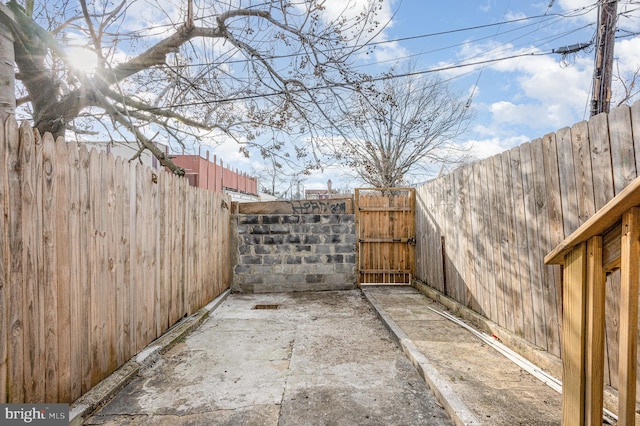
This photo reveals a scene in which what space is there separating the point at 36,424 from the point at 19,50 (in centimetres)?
558

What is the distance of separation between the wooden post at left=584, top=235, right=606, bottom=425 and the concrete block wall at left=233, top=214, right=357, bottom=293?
577cm

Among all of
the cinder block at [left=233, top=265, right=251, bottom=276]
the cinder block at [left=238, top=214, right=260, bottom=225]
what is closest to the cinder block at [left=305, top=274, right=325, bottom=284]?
the cinder block at [left=233, top=265, right=251, bottom=276]

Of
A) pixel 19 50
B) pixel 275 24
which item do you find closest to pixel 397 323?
pixel 275 24

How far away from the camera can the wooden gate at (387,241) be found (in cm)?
725

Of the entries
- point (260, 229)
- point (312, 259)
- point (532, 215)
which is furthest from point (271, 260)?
point (532, 215)

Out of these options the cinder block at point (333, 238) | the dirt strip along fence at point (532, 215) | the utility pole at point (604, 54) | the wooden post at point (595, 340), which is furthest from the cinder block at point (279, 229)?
the utility pole at point (604, 54)

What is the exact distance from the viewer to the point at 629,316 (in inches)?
48.2

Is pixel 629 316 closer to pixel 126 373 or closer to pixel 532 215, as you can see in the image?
pixel 532 215

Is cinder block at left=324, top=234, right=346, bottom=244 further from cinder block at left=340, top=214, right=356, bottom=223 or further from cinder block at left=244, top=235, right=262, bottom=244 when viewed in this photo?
cinder block at left=244, top=235, right=262, bottom=244

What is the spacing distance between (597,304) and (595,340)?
154 mm

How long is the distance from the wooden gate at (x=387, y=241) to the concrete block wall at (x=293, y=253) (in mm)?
379

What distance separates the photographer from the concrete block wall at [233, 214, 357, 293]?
6.99 metres

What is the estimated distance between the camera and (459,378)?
282 centimetres

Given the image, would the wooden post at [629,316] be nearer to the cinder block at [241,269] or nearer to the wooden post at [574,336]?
the wooden post at [574,336]
